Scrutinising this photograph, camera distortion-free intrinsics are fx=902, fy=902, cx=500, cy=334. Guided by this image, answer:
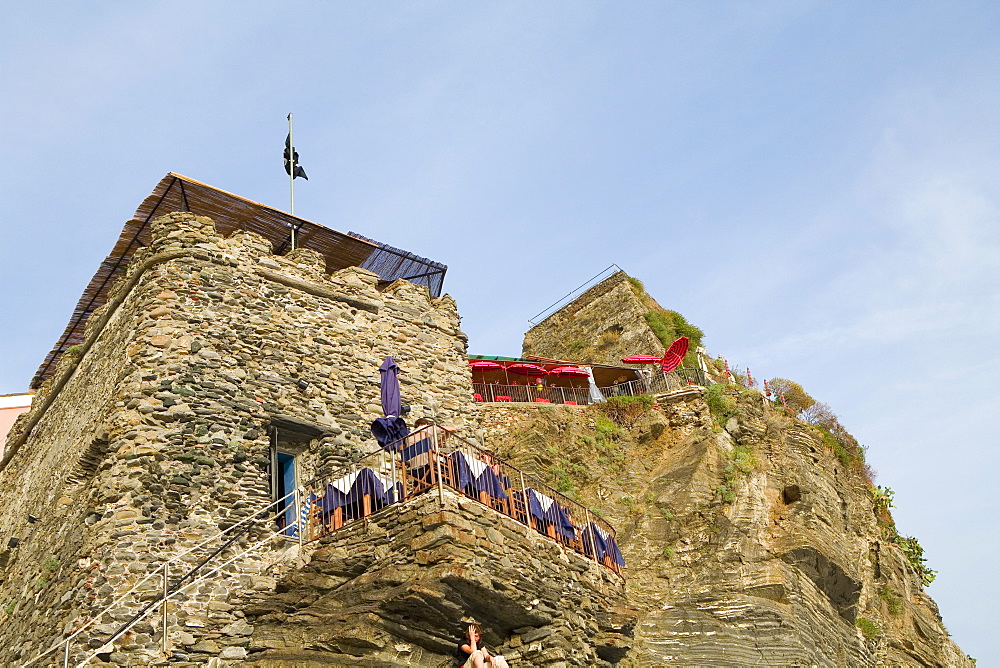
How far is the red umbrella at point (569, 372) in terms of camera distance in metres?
28.9

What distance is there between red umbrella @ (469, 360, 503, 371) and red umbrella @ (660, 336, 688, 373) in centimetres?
566

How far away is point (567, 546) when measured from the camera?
15250 millimetres

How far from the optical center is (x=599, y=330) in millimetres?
37156

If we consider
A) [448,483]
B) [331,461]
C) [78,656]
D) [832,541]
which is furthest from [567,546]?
[832,541]

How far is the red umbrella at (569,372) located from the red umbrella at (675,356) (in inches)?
104

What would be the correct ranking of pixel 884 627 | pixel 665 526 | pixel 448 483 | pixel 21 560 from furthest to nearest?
pixel 884 627 < pixel 665 526 < pixel 21 560 < pixel 448 483

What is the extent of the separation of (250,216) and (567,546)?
954 centimetres

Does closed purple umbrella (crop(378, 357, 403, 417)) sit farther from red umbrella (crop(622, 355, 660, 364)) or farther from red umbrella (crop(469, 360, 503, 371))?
red umbrella (crop(622, 355, 660, 364))

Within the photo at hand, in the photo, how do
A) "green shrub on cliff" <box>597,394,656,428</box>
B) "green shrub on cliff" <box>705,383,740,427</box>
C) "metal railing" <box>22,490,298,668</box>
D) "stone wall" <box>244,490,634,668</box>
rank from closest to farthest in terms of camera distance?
"stone wall" <box>244,490,634,668</box>, "metal railing" <box>22,490,298,668</box>, "green shrub on cliff" <box>705,383,740,427</box>, "green shrub on cliff" <box>597,394,656,428</box>

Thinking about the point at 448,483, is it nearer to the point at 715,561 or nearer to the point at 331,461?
the point at 331,461

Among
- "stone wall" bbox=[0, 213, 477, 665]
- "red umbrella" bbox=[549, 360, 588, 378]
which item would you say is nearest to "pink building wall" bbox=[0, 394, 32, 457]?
"stone wall" bbox=[0, 213, 477, 665]

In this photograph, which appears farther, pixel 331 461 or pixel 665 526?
pixel 665 526

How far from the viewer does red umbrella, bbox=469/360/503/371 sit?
27355 mm

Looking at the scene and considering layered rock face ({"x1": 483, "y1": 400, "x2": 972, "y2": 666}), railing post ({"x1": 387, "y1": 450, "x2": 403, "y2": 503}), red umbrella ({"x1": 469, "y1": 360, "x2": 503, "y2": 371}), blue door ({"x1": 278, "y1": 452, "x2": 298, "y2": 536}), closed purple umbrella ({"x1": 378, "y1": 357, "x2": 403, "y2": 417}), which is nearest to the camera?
railing post ({"x1": 387, "y1": 450, "x2": 403, "y2": 503})
